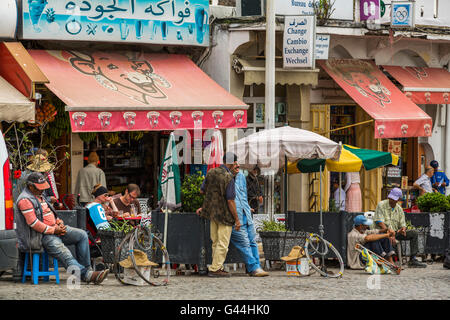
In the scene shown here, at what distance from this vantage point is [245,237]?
13930 millimetres

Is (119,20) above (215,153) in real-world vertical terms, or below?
above

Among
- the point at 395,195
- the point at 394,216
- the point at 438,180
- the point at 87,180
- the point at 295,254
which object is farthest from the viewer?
the point at 438,180

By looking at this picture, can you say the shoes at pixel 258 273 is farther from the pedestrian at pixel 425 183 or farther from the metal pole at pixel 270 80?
the pedestrian at pixel 425 183

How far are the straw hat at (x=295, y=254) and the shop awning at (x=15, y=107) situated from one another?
15.4 feet

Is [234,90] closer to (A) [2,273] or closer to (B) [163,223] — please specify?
(B) [163,223]

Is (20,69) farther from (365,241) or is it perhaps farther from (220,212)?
(365,241)

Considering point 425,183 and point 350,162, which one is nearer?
point 350,162

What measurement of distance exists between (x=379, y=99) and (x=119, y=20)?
6263 mm

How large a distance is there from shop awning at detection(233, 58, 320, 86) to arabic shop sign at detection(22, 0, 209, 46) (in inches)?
35.9

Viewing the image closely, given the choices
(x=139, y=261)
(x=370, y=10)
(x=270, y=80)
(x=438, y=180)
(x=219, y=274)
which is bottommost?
(x=219, y=274)

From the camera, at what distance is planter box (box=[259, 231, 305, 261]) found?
570 inches

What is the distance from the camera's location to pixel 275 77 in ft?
65.9

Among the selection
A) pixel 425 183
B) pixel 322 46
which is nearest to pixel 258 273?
pixel 322 46
